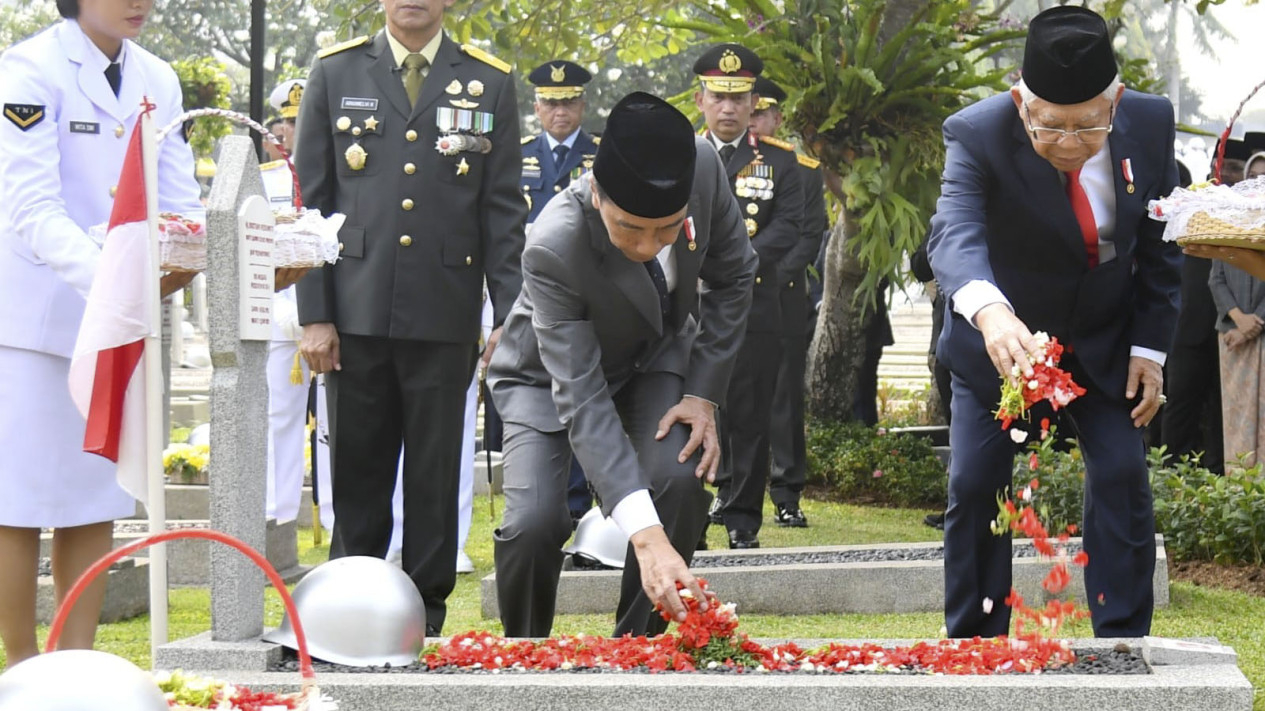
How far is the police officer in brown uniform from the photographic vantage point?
9359 millimetres

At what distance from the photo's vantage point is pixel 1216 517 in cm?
802

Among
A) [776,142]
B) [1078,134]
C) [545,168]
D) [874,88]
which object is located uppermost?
[874,88]

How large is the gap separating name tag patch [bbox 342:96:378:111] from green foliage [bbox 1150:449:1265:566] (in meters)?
4.35

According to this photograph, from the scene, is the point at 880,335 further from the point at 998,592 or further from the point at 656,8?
the point at 998,592

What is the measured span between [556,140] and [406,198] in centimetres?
476

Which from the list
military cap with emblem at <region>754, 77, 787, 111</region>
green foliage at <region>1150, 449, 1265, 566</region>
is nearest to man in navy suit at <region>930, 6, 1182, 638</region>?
green foliage at <region>1150, 449, 1265, 566</region>

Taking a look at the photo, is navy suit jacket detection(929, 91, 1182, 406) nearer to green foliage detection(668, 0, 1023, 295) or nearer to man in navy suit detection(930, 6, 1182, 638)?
man in navy suit detection(930, 6, 1182, 638)

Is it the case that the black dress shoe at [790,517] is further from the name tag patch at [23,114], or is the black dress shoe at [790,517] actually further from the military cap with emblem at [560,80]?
the name tag patch at [23,114]

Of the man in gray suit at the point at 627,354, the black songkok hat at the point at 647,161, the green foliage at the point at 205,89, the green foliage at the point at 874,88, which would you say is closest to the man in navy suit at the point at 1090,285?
the man in gray suit at the point at 627,354

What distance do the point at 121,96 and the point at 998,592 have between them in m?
3.40

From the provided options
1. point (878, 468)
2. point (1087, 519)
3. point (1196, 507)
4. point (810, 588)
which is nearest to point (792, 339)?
point (878, 468)

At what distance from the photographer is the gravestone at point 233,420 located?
5.12m

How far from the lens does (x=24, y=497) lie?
5105 millimetres

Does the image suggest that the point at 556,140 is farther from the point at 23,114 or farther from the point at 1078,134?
the point at 1078,134
